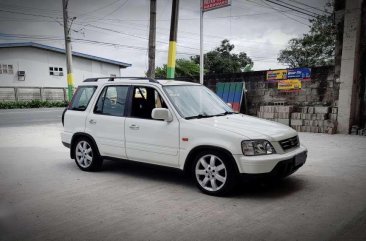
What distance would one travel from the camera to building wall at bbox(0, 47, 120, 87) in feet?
103

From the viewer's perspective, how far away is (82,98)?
6.47m

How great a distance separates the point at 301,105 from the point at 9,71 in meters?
29.9

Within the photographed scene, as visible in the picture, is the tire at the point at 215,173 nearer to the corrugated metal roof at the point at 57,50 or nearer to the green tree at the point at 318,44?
the green tree at the point at 318,44

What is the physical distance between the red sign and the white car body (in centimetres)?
746

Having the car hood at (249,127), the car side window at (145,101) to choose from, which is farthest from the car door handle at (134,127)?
the car hood at (249,127)

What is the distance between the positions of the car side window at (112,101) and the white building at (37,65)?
1174 inches

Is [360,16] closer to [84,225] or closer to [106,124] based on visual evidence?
[106,124]

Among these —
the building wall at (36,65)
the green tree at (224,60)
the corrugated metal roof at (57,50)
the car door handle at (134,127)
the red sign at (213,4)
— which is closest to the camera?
the car door handle at (134,127)

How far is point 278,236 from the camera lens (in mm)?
3363

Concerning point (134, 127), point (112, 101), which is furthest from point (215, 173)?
point (112, 101)

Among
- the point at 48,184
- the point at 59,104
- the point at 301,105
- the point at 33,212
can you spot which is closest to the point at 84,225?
the point at 33,212

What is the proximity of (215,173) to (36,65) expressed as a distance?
33.5 meters

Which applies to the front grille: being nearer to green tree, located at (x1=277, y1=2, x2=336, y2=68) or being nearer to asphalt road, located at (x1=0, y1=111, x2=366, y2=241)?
asphalt road, located at (x1=0, y1=111, x2=366, y2=241)

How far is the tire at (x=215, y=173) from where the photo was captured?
175 inches
